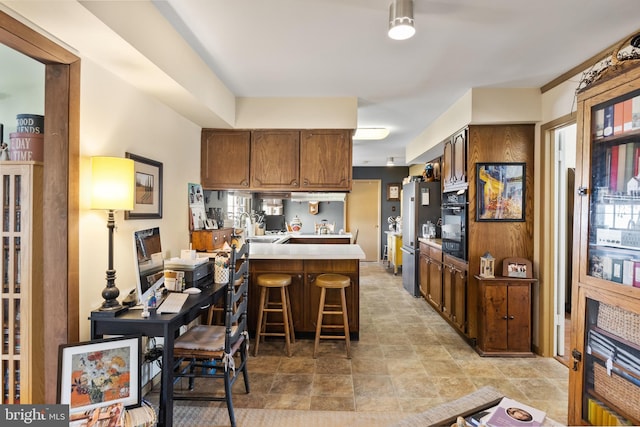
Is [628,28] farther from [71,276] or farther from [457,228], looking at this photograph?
[71,276]

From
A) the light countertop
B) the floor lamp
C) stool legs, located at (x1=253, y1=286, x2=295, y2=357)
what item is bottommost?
stool legs, located at (x1=253, y1=286, x2=295, y2=357)

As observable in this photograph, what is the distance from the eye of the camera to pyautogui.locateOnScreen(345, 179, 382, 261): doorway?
8.17 metres

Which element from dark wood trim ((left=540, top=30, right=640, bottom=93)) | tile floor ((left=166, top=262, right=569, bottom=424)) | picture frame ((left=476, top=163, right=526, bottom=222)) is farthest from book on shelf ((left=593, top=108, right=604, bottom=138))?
tile floor ((left=166, top=262, right=569, bottom=424))

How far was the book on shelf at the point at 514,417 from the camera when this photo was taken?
1213 mm

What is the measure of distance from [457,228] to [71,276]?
129 inches

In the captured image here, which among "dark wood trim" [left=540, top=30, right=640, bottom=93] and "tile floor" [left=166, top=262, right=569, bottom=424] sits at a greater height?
"dark wood trim" [left=540, top=30, right=640, bottom=93]

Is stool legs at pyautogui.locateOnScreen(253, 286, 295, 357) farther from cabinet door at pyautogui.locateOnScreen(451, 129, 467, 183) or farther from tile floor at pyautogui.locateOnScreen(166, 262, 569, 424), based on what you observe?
cabinet door at pyautogui.locateOnScreen(451, 129, 467, 183)

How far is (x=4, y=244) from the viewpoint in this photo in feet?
5.68

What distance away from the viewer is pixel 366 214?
26.9ft

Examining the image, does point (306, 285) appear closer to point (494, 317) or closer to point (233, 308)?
point (233, 308)

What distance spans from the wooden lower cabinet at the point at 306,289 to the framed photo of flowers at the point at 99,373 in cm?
168

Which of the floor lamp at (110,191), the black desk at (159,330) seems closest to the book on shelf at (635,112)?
the black desk at (159,330)

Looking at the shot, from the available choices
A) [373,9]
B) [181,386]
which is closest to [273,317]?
[181,386]

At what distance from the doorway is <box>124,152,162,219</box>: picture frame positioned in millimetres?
5882
